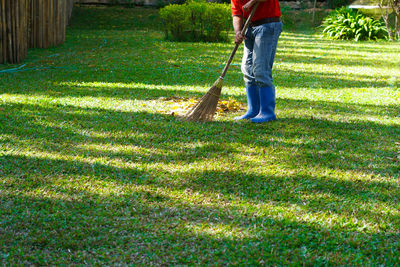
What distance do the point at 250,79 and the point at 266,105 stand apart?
13.0 inches

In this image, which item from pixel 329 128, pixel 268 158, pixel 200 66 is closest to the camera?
pixel 268 158

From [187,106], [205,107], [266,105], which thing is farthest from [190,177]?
[187,106]

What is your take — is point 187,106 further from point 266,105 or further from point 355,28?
point 355,28

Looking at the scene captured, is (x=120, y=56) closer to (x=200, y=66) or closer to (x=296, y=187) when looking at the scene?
(x=200, y=66)

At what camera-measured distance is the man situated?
4.50 meters

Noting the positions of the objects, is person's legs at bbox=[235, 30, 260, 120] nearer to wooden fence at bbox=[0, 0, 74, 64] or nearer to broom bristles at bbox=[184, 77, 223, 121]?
broom bristles at bbox=[184, 77, 223, 121]

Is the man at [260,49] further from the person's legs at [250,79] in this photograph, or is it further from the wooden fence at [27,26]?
the wooden fence at [27,26]

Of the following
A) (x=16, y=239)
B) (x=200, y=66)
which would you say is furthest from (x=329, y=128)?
(x=200, y=66)

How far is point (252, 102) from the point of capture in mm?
4906

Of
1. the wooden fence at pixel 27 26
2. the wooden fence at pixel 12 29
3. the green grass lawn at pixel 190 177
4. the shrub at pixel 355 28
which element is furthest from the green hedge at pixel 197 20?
the green grass lawn at pixel 190 177

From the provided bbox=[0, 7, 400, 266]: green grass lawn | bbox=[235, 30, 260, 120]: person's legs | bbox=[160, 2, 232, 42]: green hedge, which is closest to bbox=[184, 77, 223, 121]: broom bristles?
bbox=[0, 7, 400, 266]: green grass lawn

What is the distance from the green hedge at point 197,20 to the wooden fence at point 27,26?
3004 mm

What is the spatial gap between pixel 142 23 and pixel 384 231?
16.7 meters

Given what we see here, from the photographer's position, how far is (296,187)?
3219 mm
